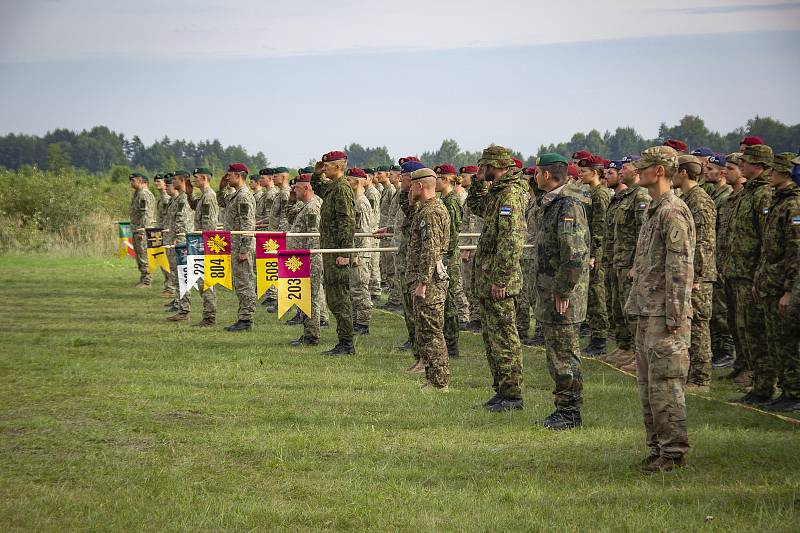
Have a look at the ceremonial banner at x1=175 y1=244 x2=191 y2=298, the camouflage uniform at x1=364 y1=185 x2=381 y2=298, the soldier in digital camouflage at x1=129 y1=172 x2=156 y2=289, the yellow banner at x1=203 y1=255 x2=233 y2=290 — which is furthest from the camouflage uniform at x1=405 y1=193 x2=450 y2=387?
the soldier in digital camouflage at x1=129 y1=172 x2=156 y2=289

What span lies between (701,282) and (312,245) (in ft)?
19.5

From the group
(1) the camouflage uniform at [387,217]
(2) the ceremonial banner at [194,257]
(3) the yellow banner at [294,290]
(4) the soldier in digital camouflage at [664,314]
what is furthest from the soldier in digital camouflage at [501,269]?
(1) the camouflage uniform at [387,217]

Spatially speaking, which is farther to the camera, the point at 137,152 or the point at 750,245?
the point at 137,152

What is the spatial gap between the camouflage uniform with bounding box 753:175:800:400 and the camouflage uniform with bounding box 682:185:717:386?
2.52ft

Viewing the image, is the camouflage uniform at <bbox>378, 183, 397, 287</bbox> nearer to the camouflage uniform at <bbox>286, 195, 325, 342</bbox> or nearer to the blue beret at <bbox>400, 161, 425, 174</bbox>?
the camouflage uniform at <bbox>286, 195, 325, 342</bbox>

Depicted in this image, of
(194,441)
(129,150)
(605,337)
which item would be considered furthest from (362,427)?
(129,150)

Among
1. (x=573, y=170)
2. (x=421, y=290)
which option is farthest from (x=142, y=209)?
(x=421, y=290)

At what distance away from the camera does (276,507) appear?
6.04m

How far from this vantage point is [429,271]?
9.71 m

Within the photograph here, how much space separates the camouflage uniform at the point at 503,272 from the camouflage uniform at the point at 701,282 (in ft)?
7.16

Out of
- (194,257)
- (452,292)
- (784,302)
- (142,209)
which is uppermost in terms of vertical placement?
(142,209)

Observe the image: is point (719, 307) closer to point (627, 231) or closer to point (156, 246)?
point (627, 231)

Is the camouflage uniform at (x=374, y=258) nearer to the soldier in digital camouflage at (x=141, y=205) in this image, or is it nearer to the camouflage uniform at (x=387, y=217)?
the camouflage uniform at (x=387, y=217)

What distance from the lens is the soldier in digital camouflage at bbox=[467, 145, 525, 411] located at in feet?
29.0
